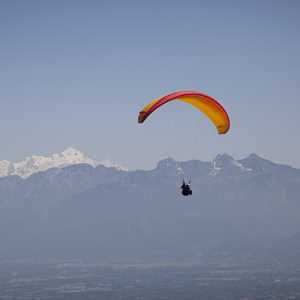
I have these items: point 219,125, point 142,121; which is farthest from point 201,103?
point 142,121

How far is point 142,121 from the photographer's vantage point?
175 feet

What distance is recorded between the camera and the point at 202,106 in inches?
2388

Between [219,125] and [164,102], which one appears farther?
[219,125]

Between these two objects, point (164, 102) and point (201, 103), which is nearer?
point (164, 102)

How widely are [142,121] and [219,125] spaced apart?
1037cm

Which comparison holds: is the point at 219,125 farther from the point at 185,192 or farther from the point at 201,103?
the point at 185,192

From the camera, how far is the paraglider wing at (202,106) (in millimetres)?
53875

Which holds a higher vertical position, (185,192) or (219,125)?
(219,125)

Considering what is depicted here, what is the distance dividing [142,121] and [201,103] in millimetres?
8734

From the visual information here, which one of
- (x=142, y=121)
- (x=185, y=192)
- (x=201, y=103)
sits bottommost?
(x=185, y=192)

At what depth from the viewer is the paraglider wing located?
177 ft

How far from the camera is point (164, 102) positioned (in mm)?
54875

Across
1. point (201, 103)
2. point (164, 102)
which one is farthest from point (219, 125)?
point (164, 102)

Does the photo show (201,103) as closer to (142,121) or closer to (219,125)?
(219,125)
